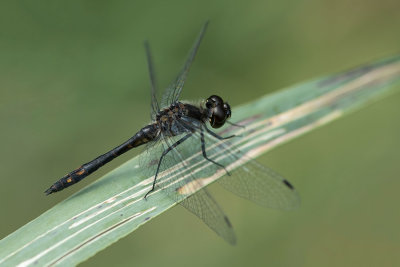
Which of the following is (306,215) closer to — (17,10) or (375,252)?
(375,252)

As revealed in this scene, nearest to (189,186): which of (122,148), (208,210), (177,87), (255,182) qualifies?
(208,210)

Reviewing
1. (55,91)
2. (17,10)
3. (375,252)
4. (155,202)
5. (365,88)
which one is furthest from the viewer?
(55,91)

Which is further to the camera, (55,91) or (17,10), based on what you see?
(55,91)

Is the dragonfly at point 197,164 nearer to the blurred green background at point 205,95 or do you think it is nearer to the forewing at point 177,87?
the forewing at point 177,87

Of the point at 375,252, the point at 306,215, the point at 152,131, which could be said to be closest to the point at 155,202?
the point at 152,131

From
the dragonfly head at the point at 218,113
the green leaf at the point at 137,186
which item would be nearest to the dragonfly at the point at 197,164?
the dragonfly head at the point at 218,113

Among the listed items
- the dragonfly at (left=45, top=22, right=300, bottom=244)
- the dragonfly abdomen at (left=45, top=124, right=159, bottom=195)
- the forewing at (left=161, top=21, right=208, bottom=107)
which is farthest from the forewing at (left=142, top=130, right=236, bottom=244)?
the forewing at (left=161, top=21, right=208, bottom=107)
